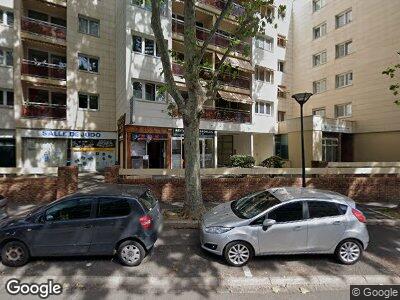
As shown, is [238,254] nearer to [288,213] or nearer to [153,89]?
[288,213]

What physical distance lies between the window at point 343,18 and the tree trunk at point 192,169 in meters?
21.6

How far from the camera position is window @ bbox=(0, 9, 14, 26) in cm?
1827

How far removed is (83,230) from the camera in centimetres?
589

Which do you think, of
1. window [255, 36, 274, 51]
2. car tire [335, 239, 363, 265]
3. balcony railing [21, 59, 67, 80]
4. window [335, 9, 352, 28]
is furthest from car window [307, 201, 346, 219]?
window [335, 9, 352, 28]

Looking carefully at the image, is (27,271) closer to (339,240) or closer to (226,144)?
(339,240)

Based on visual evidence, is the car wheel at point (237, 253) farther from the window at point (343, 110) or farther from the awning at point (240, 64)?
the window at point (343, 110)

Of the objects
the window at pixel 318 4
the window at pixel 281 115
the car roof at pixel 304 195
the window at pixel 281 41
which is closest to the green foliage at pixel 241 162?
the car roof at pixel 304 195

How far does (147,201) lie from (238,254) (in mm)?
2289

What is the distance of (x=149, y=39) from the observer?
1748 cm

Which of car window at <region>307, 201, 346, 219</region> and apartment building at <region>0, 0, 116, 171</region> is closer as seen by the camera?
car window at <region>307, 201, 346, 219</region>

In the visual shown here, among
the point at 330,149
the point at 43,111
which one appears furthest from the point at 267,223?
the point at 330,149

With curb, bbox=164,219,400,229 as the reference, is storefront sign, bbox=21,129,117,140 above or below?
above

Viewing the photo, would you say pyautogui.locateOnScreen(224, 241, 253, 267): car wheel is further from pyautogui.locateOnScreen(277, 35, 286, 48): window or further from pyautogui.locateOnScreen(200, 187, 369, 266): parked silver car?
pyautogui.locateOnScreen(277, 35, 286, 48): window

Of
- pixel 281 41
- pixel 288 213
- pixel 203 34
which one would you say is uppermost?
pixel 281 41
